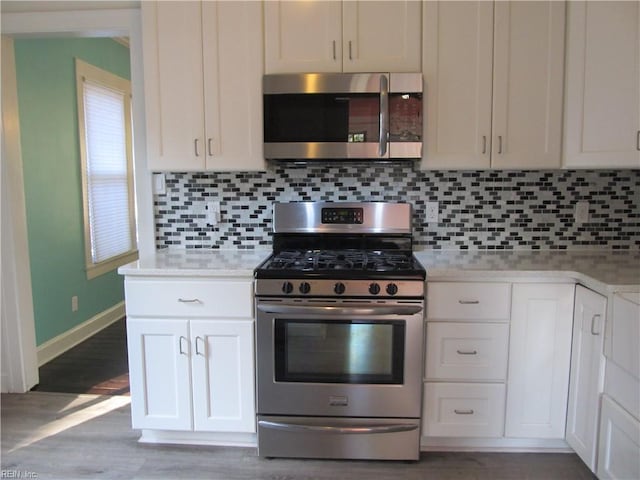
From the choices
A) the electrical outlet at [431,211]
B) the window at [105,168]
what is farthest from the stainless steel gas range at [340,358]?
the window at [105,168]

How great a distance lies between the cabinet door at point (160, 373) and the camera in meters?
2.20

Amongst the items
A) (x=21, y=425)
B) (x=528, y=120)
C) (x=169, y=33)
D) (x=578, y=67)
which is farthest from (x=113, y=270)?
(x=578, y=67)

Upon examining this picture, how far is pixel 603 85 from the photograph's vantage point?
2.20 m

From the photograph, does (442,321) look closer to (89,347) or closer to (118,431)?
(118,431)

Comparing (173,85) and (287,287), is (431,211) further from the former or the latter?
(173,85)

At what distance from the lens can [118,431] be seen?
2445 mm

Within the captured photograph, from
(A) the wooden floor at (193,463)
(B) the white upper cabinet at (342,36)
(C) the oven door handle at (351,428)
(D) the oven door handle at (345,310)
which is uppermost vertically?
(B) the white upper cabinet at (342,36)

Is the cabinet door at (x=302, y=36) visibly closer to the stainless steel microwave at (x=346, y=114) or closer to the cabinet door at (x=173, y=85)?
the stainless steel microwave at (x=346, y=114)

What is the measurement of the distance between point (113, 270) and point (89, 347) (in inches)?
34.8

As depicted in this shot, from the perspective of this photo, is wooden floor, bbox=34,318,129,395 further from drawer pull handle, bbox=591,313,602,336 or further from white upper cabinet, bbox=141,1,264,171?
drawer pull handle, bbox=591,313,602,336

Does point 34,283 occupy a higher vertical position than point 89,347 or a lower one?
higher

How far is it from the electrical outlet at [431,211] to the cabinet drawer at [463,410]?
2.97ft

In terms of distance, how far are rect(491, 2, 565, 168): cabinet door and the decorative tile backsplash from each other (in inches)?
11.7

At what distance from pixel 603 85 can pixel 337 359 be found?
1.81 metres
